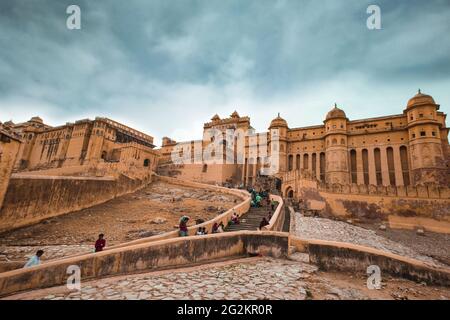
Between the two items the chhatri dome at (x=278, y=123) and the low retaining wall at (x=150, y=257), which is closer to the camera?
the low retaining wall at (x=150, y=257)

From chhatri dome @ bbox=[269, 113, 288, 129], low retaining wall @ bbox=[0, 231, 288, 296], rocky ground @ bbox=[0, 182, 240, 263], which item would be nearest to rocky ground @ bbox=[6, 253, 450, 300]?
low retaining wall @ bbox=[0, 231, 288, 296]

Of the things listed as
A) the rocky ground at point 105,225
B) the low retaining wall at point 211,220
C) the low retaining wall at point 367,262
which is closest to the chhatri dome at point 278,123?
the low retaining wall at point 211,220

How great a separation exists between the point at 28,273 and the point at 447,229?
1123 inches

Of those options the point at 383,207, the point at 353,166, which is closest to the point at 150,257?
the point at 383,207

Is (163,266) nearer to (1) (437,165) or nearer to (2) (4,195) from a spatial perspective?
(2) (4,195)

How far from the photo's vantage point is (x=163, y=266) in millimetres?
6441

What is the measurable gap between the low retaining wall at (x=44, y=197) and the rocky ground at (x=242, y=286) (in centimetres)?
897

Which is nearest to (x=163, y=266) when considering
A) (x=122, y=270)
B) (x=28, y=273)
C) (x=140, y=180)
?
(x=122, y=270)

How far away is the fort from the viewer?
6.66 meters

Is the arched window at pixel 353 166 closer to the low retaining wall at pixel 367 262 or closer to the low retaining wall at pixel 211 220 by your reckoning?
the low retaining wall at pixel 211 220

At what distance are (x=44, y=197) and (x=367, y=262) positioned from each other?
15828 millimetres

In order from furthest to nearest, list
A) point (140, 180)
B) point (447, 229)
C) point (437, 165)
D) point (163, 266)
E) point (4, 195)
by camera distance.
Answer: point (437, 165) → point (140, 180) → point (447, 229) → point (4, 195) → point (163, 266)

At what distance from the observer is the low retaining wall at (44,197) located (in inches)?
413

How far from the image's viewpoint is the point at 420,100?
31531 millimetres
